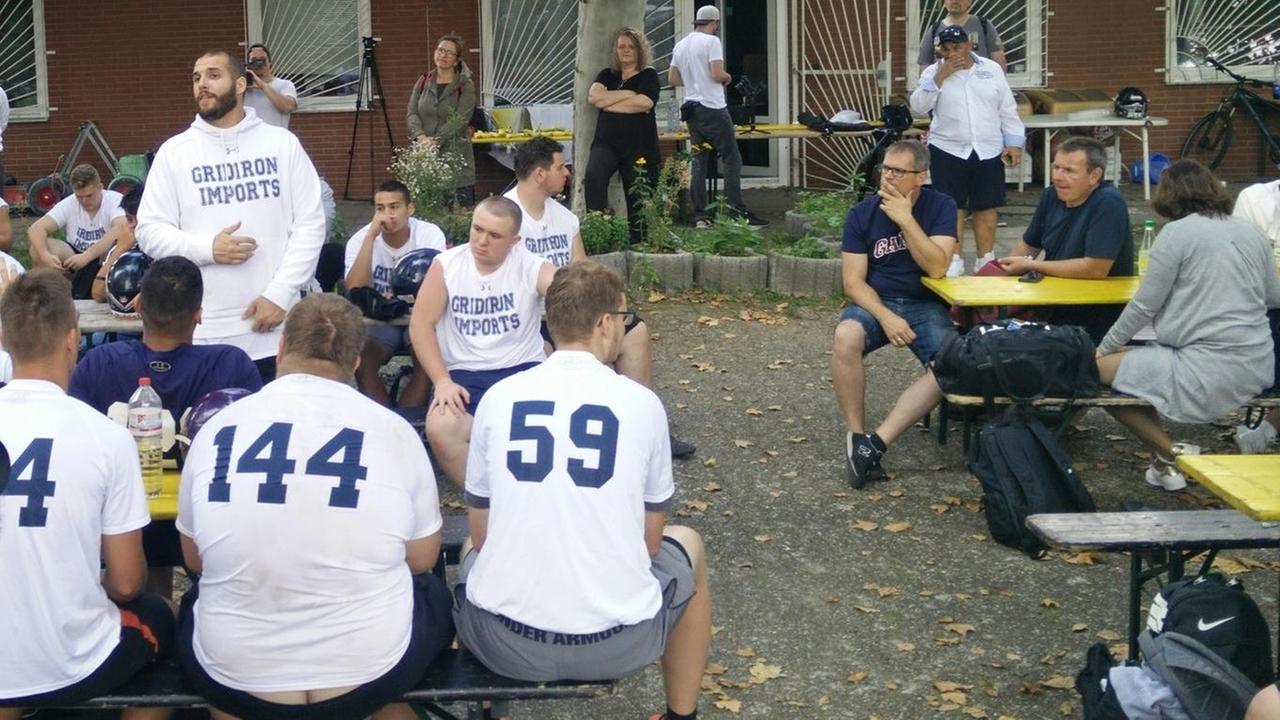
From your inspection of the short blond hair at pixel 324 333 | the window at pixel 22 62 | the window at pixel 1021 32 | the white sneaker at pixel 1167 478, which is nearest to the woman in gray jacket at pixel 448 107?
the window at pixel 1021 32

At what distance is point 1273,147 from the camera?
14.7 m

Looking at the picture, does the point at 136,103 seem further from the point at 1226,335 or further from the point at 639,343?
the point at 1226,335

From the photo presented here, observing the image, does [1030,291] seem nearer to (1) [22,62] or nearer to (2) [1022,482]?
(2) [1022,482]

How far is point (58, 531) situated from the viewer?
3.53 meters

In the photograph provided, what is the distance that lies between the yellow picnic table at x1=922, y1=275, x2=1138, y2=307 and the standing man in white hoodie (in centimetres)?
263

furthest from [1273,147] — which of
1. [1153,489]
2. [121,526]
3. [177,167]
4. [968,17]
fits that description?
[121,526]

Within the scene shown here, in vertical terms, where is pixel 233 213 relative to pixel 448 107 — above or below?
below

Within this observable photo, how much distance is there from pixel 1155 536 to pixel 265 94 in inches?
393

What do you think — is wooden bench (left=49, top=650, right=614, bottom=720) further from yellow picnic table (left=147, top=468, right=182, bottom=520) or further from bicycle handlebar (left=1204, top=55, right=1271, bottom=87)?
bicycle handlebar (left=1204, top=55, right=1271, bottom=87)

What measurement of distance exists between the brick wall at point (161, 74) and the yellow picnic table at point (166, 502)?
11031 millimetres

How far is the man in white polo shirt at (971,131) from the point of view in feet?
31.2

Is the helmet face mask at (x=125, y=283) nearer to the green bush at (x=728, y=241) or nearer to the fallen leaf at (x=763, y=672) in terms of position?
the fallen leaf at (x=763, y=672)

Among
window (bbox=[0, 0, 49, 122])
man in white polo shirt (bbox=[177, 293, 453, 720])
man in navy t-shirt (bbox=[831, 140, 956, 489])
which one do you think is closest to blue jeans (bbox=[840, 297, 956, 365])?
man in navy t-shirt (bbox=[831, 140, 956, 489])

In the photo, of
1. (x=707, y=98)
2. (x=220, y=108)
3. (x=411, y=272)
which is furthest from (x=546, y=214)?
(x=707, y=98)
